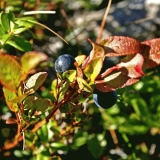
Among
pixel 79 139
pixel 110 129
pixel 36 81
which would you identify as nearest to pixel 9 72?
pixel 36 81

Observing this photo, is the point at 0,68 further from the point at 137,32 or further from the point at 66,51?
the point at 137,32

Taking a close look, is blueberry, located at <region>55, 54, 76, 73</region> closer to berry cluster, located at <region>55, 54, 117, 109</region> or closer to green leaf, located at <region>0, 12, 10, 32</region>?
berry cluster, located at <region>55, 54, 117, 109</region>

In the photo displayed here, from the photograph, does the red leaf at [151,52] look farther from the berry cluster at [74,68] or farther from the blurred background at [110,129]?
the blurred background at [110,129]

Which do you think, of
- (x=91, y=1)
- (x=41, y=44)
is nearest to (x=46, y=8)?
(x=41, y=44)

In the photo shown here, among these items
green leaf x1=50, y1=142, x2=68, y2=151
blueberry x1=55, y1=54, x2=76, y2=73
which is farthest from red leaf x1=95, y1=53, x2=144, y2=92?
green leaf x1=50, y1=142, x2=68, y2=151

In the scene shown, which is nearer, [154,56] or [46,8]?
[154,56]

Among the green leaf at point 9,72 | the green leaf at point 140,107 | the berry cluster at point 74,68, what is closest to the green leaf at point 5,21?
the berry cluster at point 74,68
